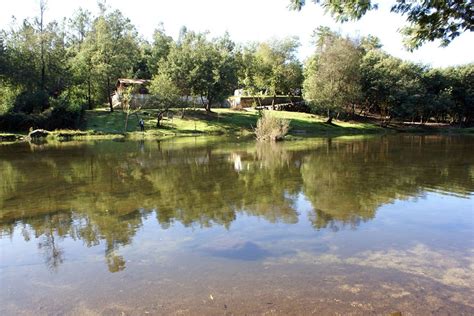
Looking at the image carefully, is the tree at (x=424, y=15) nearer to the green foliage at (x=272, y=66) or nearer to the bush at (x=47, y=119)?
the bush at (x=47, y=119)

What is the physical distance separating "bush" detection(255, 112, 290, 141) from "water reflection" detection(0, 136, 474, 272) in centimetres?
Result: 1448

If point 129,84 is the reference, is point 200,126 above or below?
below

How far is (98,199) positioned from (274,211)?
5.68 meters

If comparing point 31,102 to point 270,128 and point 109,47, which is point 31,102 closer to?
point 109,47

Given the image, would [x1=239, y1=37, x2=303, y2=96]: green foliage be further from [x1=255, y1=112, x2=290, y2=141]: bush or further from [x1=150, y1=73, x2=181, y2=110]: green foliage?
[x1=255, y1=112, x2=290, y2=141]: bush

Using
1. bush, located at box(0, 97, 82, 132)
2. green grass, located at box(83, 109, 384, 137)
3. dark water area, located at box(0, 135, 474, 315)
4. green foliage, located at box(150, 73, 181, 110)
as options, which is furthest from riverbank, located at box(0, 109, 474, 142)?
dark water area, located at box(0, 135, 474, 315)

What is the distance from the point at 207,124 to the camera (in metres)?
53.3

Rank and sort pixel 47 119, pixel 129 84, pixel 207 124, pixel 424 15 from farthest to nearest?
1. pixel 129 84
2. pixel 207 124
3. pixel 47 119
4. pixel 424 15

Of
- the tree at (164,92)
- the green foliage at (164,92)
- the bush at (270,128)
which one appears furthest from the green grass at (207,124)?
the bush at (270,128)

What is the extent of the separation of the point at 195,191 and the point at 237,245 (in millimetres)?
5837

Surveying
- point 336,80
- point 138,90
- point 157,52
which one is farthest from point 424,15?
point 157,52

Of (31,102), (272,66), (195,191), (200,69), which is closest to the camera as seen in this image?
(195,191)

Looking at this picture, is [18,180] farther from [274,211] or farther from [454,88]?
[454,88]

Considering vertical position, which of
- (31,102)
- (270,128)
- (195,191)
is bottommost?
(195,191)
